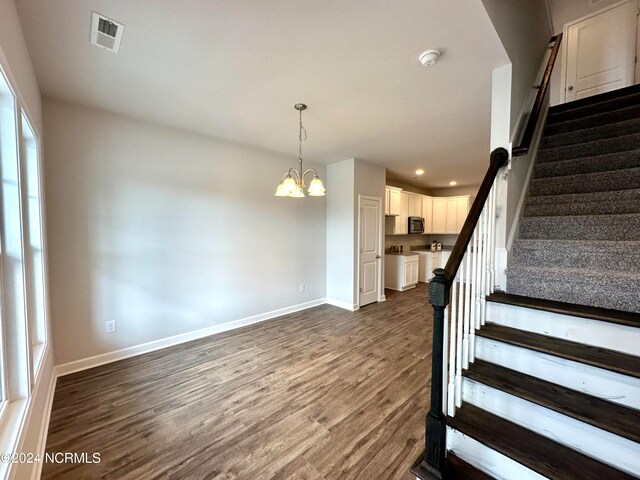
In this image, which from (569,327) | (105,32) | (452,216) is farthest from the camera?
(452,216)

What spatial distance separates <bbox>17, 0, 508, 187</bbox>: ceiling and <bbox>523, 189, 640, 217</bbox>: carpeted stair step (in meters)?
1.14

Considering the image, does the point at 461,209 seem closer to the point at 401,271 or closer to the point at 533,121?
the point at 401,271

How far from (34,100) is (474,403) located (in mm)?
3791

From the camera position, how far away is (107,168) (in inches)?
107

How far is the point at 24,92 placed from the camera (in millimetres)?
1643

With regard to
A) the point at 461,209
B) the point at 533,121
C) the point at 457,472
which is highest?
the point at 533,121

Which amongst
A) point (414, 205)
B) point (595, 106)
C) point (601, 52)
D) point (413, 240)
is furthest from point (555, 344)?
point (413, 240)

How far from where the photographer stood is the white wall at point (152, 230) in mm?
2529

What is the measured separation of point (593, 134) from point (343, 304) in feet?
12.7

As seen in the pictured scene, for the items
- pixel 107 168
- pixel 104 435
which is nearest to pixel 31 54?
pixel 107 168

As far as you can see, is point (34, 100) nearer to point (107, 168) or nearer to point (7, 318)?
point (107, 168)

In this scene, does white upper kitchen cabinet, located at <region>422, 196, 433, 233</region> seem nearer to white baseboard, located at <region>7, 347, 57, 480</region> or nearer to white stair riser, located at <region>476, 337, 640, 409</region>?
white stair riser, located at <region>476, 337, 640, 409</region>

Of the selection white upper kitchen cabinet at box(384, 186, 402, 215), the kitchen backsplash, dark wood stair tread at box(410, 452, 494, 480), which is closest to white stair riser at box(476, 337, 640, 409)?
dark wood stair tread at box(410, 452, 494, 480)

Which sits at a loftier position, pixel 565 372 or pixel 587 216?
pixel 587 216
